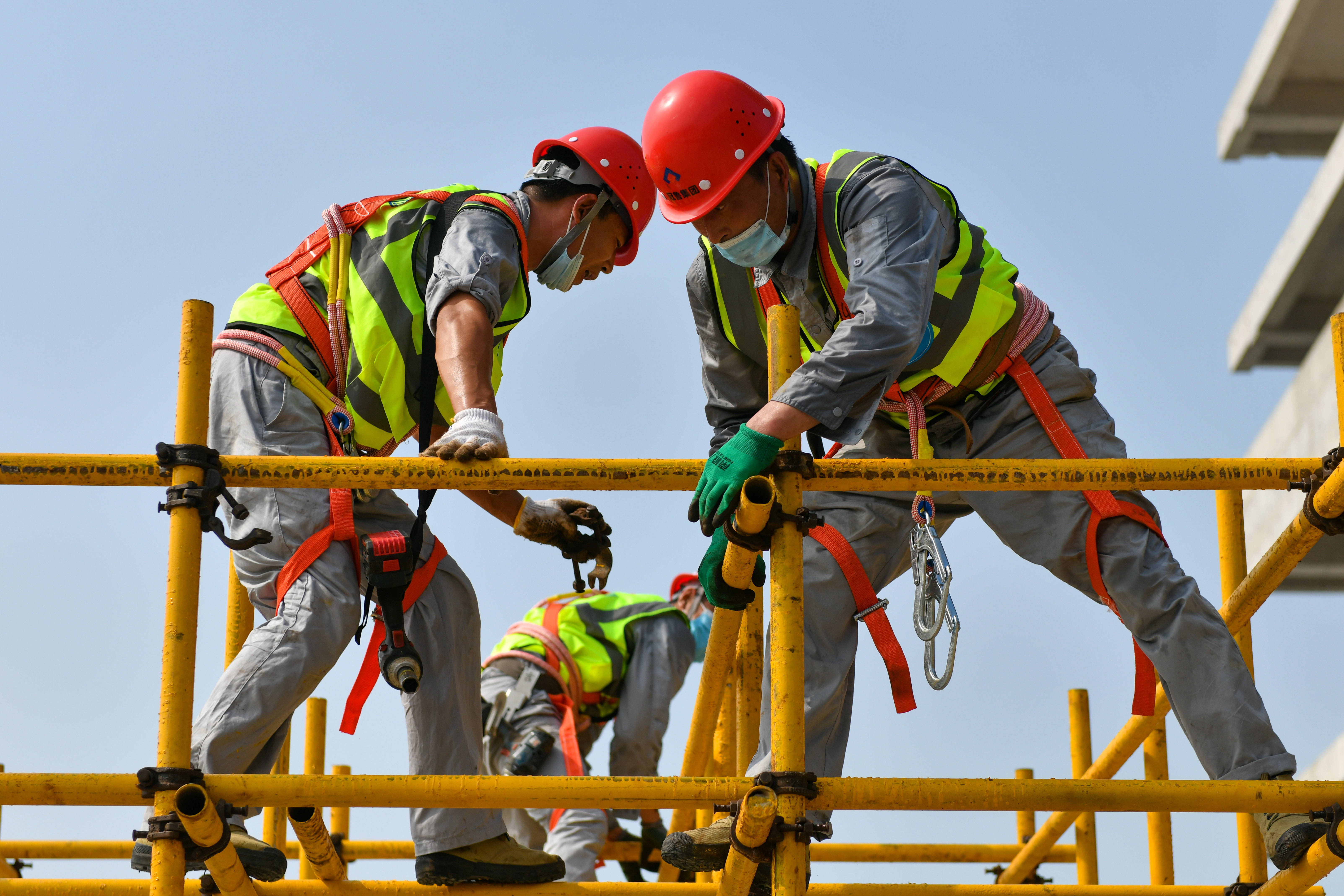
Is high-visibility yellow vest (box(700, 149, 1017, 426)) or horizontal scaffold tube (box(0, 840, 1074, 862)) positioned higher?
high-visibility yellow vest (box(700, 149, 1017, 426))

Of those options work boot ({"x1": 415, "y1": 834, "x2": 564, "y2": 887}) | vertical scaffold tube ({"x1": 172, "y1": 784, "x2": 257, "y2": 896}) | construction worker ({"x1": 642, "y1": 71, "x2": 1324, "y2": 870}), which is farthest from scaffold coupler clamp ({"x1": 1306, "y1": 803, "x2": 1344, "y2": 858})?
vertical scaffold tube ({"x1": 172, "y1": 784, "x2": 257, "y2": 896})

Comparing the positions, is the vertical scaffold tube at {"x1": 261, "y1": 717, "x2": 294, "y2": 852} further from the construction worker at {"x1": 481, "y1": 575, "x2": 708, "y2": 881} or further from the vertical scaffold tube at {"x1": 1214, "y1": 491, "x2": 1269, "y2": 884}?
the vertical scaffold tube at {"x1": 1214, "y1": 491, "x2": 1269, "y2": 884}

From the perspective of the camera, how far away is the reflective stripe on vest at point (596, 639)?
7.79 meters

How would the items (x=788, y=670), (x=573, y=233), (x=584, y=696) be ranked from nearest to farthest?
(x=788, y=670) < (x=573, y=233) < (x=584, y=696)

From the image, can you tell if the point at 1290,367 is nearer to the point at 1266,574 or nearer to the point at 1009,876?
the point at 1009,876

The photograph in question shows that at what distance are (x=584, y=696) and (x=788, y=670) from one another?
472 cm

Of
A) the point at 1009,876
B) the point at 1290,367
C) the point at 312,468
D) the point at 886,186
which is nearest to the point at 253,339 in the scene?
the point at 312,468

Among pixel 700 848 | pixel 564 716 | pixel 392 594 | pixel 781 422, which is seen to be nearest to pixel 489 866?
pixel 700 848

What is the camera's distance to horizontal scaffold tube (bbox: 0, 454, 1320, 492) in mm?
3305

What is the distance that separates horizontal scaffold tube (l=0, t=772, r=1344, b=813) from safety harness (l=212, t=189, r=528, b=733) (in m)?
0.71

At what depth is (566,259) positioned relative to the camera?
4.50m

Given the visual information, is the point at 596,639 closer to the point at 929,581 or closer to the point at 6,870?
the point at 6,870

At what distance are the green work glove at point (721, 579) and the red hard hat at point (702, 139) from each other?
0.98 meters

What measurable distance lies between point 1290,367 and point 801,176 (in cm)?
1997
